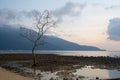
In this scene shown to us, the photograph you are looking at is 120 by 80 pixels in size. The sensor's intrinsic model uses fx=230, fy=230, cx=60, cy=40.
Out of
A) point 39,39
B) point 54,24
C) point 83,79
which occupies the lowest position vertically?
point 83,79

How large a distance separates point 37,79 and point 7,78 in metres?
6.25

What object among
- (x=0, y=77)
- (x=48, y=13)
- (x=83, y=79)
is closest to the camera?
(x=0, y=77)

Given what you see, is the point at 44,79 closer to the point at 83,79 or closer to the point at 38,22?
the point at 83,79

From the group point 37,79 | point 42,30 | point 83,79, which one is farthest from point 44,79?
point 42,30

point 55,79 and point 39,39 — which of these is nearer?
point 55,79

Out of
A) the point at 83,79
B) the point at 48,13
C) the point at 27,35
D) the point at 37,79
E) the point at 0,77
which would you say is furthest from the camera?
the point at 27,35

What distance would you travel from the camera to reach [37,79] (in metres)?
26.6

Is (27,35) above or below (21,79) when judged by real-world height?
above

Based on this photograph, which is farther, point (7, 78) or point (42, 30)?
point (42, 30)

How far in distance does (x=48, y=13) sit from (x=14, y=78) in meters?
30.3

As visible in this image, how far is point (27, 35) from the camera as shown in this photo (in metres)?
53.4

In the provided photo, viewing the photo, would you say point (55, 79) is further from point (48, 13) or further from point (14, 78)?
point (48, 13)

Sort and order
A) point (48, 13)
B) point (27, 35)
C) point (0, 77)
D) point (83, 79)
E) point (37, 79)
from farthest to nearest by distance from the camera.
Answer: point (27, 35), point (48, 13), point (83, 79), point (37, 79), point (0, 77)

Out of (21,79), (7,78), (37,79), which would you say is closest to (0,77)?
(7,78)
